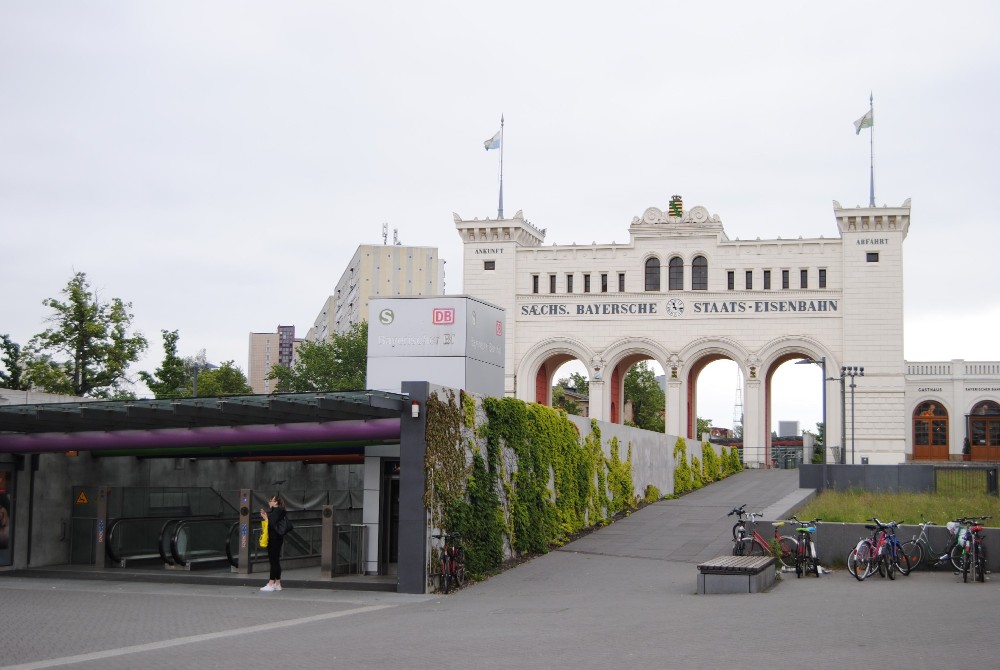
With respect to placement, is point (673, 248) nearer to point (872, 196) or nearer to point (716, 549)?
point (872, 196)

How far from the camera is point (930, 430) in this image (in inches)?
2672

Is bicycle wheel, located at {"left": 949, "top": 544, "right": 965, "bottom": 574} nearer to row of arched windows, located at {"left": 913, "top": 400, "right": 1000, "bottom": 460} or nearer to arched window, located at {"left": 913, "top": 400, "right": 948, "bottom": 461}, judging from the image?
row of arched windows, located at {"left": 913, "top": 400, "right": 1000, "bottom": 460}

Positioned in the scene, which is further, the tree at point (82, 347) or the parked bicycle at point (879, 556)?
the tree at point (82, 347)

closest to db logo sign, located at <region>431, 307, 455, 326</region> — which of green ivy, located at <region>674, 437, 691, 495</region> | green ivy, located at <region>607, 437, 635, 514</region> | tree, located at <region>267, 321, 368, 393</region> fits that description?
green ivy, located at <region>607, 437, 635, 514</region>

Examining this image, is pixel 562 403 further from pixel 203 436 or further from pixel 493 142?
pixel 203 436

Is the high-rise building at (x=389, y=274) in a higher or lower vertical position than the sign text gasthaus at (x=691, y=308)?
higher

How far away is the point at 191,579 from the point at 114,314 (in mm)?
30558

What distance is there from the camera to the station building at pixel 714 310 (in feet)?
196

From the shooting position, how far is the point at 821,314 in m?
60.4

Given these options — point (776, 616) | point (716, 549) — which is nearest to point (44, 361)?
point (716, 549)

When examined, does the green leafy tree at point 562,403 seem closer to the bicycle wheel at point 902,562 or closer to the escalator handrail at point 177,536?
the escalator handrail at point 177,536

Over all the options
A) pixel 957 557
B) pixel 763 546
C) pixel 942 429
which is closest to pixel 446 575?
pixel 763 546

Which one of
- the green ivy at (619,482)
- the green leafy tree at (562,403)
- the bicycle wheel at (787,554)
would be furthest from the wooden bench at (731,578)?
the green leafy tree at (562,403)

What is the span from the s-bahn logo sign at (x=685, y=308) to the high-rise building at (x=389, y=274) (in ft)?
156
